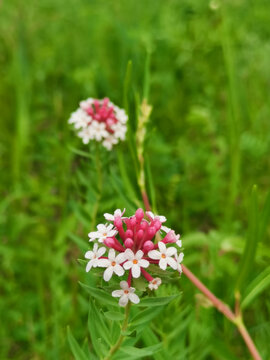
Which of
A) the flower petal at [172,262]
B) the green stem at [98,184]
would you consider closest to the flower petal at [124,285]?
the flower petal at [172,262]

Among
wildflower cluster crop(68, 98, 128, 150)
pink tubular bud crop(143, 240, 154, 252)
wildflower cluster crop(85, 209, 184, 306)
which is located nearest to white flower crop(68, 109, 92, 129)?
wildflower cluster crop(68, 98, 128, 150)

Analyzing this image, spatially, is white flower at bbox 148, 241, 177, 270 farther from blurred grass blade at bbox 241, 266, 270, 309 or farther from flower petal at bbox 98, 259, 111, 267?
blurred grass blade at bbox 241, 266, 270, 309

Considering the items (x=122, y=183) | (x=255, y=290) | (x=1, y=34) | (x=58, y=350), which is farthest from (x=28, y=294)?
(x=1, y=34)

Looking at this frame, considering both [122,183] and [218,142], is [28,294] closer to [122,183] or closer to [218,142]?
[122,183]

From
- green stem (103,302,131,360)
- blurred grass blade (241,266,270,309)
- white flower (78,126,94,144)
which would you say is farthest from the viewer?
white flower (78,126,94,144)

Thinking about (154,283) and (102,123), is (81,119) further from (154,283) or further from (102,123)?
(154,283)

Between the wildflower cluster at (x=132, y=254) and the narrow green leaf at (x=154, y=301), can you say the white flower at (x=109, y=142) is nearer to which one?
the wildflower cluster at (x=132, y=254)

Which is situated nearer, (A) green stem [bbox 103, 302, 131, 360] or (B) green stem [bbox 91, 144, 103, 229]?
(A) green stem [bbox 103, 302, 131, 360]
